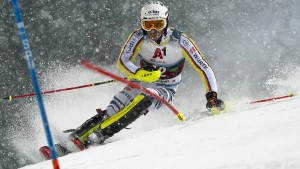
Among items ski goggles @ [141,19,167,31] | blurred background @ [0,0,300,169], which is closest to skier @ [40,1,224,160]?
ski goggles @ [141,19,167,31]

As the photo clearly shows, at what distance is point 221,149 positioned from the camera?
2762 mm

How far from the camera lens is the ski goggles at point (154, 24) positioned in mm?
5709

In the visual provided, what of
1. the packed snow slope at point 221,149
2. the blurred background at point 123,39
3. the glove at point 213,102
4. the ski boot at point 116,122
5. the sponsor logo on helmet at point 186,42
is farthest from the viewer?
the blurred background at point 123,39

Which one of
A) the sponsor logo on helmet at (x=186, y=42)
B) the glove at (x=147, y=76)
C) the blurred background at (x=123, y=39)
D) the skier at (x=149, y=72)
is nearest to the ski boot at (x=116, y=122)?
the skier at (x=149, y=72)

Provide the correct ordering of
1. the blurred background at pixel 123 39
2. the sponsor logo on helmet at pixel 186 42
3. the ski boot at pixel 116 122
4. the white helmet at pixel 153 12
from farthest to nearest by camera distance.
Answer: the blurred background at pixel 123 39 → the sponsor logo on helmet at pixel 186 42 → the white helmet at pixel 153 12 → the ski boot at pixel 116 122

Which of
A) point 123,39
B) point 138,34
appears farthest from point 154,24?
point 123,39

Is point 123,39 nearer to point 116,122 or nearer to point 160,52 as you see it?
point 160,52

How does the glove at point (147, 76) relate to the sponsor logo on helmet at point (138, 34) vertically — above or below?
below

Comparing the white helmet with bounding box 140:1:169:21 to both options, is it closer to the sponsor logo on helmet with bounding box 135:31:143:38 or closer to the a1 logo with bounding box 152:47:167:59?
the sponsor logo on helmet with bounding box 135:31:143:38

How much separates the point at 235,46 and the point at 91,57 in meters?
5.03

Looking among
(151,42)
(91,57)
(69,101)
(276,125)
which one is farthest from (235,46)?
(276,125)

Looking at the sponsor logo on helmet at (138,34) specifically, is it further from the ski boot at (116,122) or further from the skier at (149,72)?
the ski boot at (116,122)

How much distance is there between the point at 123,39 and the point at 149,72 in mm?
11151

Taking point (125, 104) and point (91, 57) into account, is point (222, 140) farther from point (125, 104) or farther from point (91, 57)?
point (91, 57)
